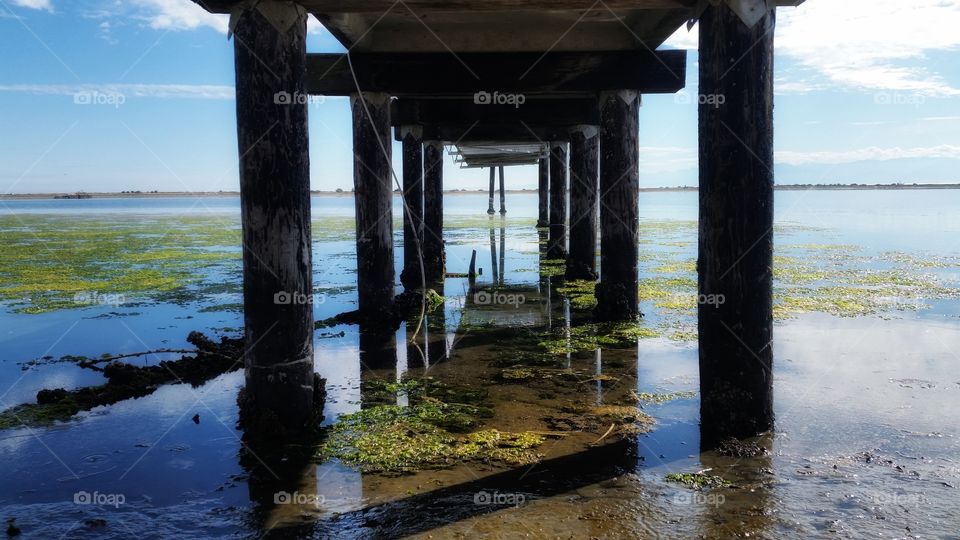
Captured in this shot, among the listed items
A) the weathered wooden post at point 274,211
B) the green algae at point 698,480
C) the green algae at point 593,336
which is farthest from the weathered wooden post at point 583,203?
the green algae at point 698,480

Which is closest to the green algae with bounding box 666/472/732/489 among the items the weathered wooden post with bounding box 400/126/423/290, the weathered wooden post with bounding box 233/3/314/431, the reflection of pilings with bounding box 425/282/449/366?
→ the weathered wooden post with bounding box 233/3/314/431

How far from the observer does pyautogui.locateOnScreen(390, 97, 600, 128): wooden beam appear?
12461mm

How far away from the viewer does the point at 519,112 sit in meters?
12.6

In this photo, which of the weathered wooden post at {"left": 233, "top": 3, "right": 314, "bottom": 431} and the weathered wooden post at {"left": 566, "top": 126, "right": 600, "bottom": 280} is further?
the weathered wooden post at {"left": 566, "top": 126, "right": 600, "bottom": 280}

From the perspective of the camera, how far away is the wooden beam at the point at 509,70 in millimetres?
8391

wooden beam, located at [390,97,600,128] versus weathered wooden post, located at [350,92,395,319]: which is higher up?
wooden beam, located at [390,97,600,128]

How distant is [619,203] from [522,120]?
3998 millimetres

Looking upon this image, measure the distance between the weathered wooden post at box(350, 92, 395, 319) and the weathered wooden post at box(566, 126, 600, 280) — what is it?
487cm

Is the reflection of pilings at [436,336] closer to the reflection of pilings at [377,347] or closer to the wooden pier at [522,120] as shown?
the reflection of pilings at [377,347]

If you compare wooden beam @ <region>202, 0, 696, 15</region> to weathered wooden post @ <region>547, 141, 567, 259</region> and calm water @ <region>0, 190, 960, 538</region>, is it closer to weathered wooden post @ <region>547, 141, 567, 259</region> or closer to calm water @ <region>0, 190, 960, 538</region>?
calm water @ <region>0, 190, 960, 538</region>

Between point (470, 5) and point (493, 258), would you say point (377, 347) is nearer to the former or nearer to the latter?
point (470, 5)

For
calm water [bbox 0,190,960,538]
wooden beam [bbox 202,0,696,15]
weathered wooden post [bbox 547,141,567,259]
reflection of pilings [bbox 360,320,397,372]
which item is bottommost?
calm water [bbox 0,190,960,538]

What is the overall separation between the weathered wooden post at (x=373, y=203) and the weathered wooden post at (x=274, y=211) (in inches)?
153

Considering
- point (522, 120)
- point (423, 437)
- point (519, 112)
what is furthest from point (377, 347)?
point (519, 112)
